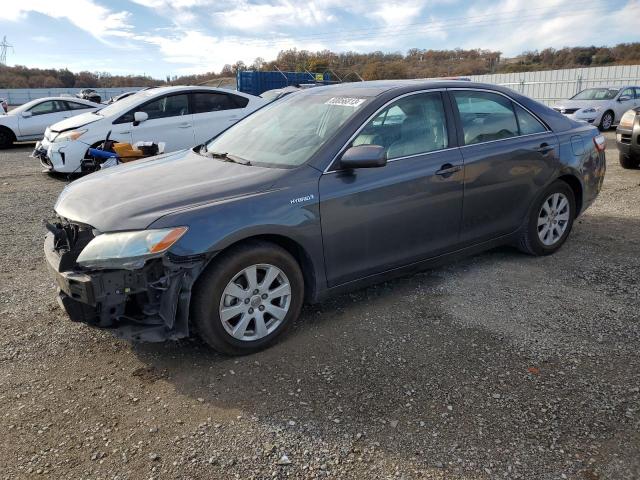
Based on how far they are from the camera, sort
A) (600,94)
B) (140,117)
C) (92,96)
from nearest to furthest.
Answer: (140,117), (600,94), (92,96)

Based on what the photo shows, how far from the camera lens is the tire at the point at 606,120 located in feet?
54.6

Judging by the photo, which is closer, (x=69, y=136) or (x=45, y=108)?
(x=69, y=136)

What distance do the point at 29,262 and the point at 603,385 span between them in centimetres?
499

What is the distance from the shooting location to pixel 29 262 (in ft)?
16.4

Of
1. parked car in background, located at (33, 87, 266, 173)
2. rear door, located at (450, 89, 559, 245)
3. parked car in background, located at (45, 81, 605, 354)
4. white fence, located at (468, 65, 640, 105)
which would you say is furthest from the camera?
white fence, located at (468, 65, 640, 105)

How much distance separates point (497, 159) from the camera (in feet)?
14.1

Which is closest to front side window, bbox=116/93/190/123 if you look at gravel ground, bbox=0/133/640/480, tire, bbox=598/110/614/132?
gravel ground, bbox=0/133/640/480

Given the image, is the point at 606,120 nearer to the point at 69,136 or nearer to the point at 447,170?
the point at 447,170

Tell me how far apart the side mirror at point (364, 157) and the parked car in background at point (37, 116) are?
12.6 m

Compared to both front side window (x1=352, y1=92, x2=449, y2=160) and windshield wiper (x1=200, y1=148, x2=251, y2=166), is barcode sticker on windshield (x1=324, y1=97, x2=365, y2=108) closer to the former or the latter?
front side window (x1=352, y1=92, x2=449, y2=160)

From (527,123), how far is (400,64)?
141 ft

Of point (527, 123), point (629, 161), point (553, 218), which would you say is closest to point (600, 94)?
point (629, 161)

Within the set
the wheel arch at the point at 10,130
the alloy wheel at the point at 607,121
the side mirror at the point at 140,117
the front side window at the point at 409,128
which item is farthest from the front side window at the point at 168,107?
the alloy wheel at the point at 607,121

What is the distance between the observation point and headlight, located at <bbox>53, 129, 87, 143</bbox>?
8.78 m
